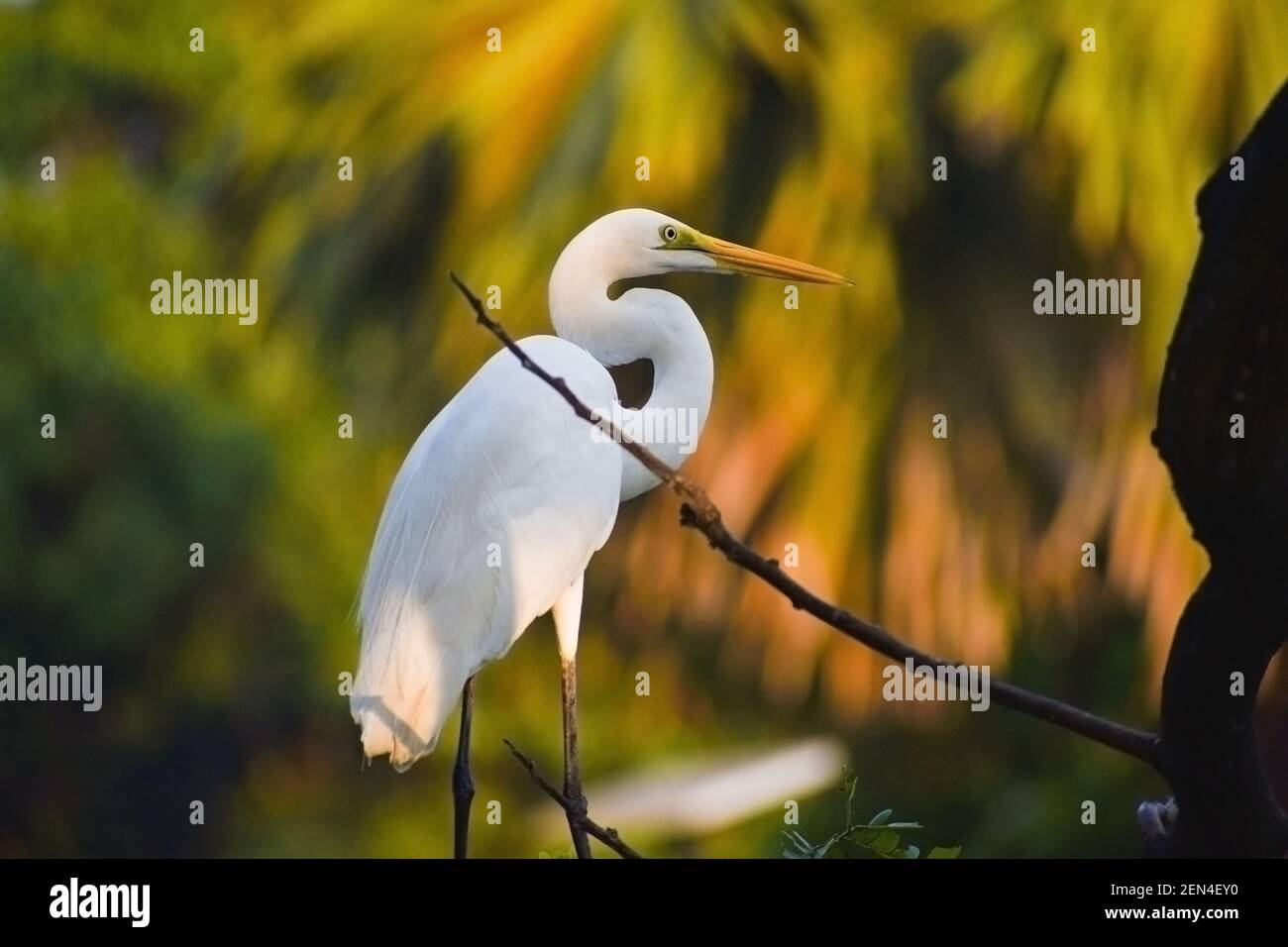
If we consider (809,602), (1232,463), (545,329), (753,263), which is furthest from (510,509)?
(1232,463)

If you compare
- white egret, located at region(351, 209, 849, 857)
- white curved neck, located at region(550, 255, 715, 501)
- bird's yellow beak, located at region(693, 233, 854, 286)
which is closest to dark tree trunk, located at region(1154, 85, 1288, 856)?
white egret, located at region(351, 209, 849, 857)

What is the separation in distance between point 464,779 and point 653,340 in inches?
29.3

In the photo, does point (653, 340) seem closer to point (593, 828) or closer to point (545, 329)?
point (593, 828)

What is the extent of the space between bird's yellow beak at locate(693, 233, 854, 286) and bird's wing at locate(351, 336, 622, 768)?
11.6 inches

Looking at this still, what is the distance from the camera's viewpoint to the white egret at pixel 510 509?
87.4 inches

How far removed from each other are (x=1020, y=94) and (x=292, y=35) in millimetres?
1606

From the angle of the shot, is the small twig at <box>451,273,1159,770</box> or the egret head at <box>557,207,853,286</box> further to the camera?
the egret head at <box>557,207,853,286</box>

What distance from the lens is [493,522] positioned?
2301 mm

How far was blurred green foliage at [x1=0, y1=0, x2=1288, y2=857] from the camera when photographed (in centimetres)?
328

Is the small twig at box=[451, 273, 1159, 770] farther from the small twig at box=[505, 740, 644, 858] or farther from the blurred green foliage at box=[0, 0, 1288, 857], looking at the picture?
the blurred green foliage at box=[0, 0, 1288, 857]

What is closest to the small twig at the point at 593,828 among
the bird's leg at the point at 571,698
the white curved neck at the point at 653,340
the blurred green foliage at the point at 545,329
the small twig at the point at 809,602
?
the bird's leg at the point at 571,698

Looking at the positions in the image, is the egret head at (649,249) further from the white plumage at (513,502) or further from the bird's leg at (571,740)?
the bird's leg at (571,740)

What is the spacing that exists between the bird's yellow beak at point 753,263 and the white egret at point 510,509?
113mm

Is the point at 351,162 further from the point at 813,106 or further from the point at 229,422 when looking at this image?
the point at 813,106
